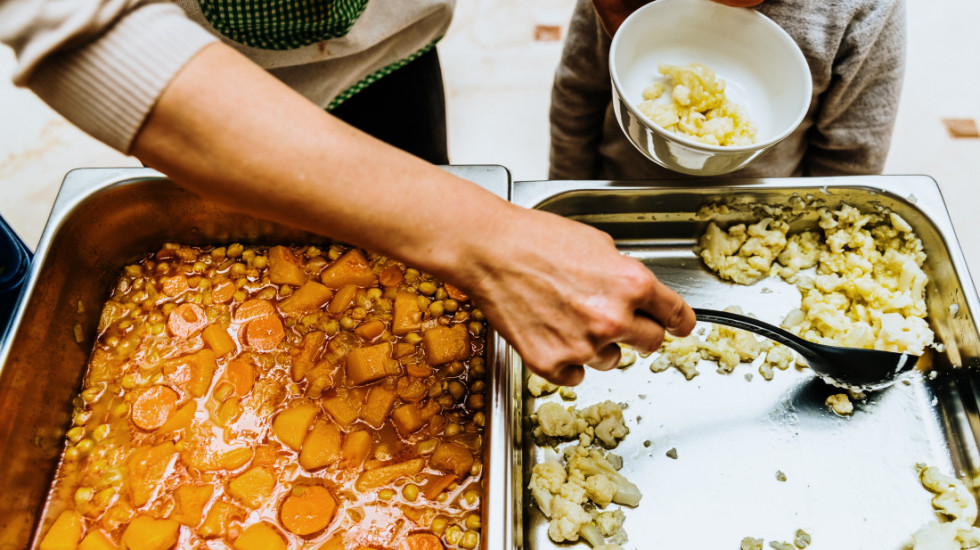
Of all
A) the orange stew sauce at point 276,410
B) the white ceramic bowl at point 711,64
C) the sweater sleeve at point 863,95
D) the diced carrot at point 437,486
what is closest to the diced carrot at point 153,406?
the orange stew sauce at point 276,410

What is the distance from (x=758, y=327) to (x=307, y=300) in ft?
3.10

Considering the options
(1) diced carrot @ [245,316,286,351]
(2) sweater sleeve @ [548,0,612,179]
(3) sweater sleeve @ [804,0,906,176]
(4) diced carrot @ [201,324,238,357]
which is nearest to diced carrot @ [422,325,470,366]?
(1) diced carrot @ [245,316,286,351]

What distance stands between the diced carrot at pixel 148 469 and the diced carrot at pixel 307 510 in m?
0.25

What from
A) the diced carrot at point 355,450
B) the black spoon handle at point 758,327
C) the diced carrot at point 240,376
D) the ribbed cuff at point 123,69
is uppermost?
the ribbed cuff at point 123,69

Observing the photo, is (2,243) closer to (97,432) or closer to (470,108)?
(97,432)

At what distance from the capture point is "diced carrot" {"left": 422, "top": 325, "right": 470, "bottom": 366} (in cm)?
139

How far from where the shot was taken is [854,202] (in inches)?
55.6

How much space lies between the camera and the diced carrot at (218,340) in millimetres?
1420

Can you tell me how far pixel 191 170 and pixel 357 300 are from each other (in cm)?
72

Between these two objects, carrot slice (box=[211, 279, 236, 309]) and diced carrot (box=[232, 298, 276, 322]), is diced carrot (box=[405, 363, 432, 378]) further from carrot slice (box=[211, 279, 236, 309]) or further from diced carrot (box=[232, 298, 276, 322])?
carrot slice (box=[211, 279, 236, 309])

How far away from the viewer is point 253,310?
147cm

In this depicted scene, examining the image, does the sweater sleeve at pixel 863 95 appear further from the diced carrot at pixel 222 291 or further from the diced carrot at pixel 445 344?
the diced carrot at pixel 222 291

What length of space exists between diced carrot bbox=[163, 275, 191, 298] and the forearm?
77 centimetres

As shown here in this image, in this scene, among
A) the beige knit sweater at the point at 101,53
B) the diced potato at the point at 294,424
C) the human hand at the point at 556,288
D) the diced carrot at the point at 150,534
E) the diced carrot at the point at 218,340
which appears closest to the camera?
the beige knit sweater at the point at 101,53
